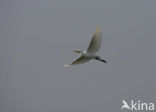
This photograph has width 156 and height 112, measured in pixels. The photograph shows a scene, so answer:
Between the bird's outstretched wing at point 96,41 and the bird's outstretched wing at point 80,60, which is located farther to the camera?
the bird's outstretched wing at point 80,60

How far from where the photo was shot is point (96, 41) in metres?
28.8

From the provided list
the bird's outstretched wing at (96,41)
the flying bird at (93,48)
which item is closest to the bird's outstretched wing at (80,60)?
the flying bird at (93,48)

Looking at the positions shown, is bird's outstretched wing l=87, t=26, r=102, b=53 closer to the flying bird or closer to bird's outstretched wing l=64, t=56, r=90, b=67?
the flying bird

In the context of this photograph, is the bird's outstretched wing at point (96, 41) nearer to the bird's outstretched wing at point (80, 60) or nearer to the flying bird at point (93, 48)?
the flying bird at point (93, 48)

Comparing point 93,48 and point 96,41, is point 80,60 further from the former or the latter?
point 96,41

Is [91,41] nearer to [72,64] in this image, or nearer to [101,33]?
[101,33]

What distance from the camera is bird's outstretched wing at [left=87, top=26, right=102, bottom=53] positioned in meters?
28.6

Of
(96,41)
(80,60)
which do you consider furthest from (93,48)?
(80,60)

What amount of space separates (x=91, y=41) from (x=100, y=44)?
60 cm

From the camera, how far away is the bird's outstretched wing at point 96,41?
2858cm

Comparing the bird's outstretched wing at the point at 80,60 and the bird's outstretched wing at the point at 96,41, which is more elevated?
the bird's outstretched wing at the point at 96,41

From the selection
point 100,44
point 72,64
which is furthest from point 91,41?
point 72,64

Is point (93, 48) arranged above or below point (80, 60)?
above

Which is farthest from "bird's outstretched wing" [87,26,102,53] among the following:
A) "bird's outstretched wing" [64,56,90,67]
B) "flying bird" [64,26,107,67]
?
"bird's outstretched wing" [64,56,90,67]
